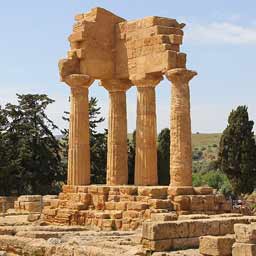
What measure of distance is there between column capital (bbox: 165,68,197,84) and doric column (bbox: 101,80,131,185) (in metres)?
4.97

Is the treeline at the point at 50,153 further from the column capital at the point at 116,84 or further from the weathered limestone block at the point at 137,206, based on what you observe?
the weathered limestone block at the point at 137,206

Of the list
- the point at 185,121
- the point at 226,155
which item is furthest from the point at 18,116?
the point at 185,121

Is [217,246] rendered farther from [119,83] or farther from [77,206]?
[119,83]

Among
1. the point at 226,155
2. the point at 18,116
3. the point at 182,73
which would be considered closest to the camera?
the point at 182,73

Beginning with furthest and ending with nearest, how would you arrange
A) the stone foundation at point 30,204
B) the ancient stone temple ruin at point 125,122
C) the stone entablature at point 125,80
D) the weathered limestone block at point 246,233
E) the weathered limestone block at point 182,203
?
Answer: the stone foundation at point 30,204 → the stone entablature at point 125,80 → the ancient stone temple ruin at point 125,122 → the weathered limestone block at point 182,203 → the weathered limestone block at point 246,233

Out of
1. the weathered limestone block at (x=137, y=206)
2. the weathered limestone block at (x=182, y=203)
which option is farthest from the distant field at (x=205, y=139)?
the weathered limestone block at (x=137, y=206)

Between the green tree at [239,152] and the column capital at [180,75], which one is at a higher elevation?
the column capital at [180,75]

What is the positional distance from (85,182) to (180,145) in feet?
19.5

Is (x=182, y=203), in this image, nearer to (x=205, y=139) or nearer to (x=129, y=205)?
(x=129, y=205)

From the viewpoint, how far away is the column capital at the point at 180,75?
88.0 feet

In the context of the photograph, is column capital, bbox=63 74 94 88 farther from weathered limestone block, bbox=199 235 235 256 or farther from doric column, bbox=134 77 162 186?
weathered limestone block, bbox=199 235 235 256

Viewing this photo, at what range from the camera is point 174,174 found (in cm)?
2694

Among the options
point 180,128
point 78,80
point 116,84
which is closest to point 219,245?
point 180,128

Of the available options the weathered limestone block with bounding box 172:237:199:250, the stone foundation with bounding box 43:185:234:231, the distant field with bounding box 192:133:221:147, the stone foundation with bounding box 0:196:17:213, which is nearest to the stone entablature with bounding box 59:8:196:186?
the stone foundation with bounding box 43:185:234:231
